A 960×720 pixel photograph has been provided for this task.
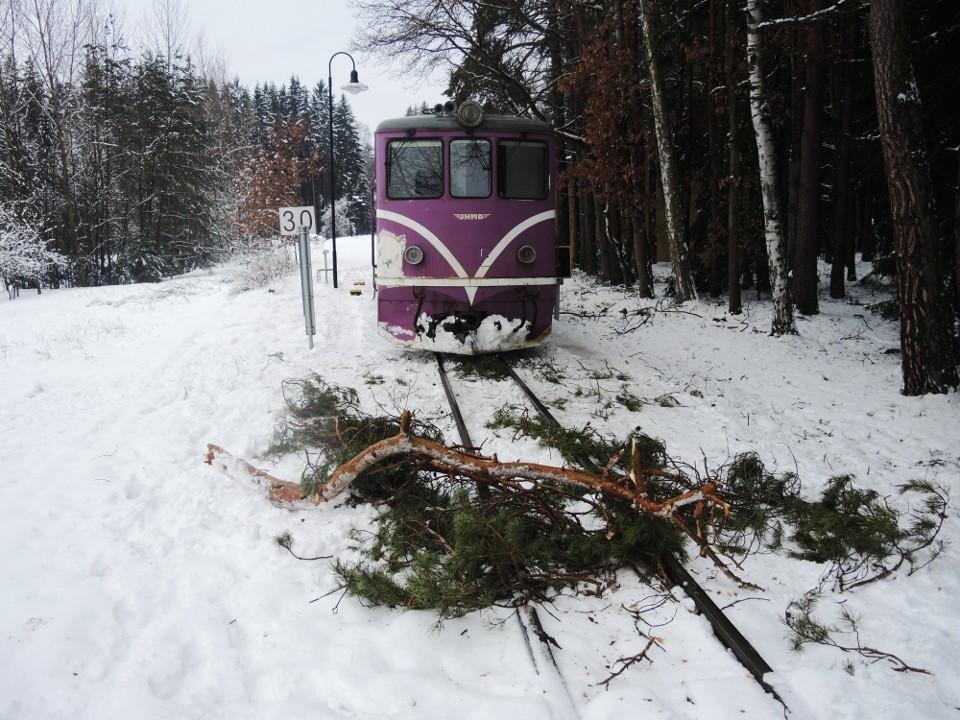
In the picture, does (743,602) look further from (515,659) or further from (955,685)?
(515,659)

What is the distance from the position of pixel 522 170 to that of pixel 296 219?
348 cm

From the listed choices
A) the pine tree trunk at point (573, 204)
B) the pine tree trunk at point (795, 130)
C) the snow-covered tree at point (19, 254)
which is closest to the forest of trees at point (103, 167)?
the snow-covered tree at point (19, 254)

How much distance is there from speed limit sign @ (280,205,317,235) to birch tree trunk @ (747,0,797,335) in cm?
762

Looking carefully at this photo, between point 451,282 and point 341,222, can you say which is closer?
point 451,282

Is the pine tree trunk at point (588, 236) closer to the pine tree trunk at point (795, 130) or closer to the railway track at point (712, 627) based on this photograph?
the pine tree trunk at point (795, 130)

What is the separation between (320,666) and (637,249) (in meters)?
13.9

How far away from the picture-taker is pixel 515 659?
2.72m

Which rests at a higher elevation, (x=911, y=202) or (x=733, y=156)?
(x=733, y=156)

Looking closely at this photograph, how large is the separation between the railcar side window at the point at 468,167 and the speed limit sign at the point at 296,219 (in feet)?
7.83

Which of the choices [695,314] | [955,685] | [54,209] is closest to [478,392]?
[955,685]

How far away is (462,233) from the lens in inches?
319

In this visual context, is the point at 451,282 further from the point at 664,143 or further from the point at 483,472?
the point at 664,143

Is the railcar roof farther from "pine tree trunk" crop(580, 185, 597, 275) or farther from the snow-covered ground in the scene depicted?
"pine tree trunk" crop(580, 185, 597, 275)

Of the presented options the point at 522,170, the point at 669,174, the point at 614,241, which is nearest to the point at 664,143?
the point at 669,174
